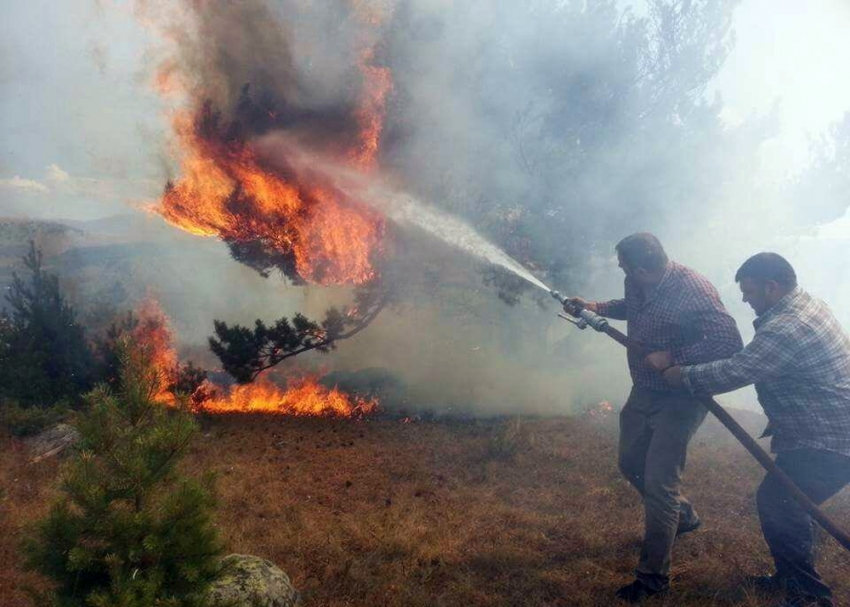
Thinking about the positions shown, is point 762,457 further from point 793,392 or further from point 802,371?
point 802,371

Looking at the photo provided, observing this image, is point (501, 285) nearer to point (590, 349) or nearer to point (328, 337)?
point (328, 337)

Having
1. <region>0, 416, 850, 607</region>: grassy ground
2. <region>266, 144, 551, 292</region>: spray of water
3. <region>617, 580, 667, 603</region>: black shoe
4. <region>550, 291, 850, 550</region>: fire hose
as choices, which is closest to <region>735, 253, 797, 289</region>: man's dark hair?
<region>550, 291, 850, 550</region>: fire hose

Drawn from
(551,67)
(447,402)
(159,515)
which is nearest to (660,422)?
(159,515)

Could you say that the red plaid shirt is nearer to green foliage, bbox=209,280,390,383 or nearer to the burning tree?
green foliage, bbox=209,280,390,383

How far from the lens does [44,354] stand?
898 cm

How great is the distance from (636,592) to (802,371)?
7.05 ft

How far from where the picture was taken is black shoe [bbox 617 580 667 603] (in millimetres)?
3877

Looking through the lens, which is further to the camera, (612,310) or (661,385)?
(612,310)

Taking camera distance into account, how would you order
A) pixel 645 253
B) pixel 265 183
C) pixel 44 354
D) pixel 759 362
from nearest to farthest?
pixel 759 362
pixel 645 253
pixel 44 354
pixel 265 183

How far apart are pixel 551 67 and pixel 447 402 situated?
759 centimetres

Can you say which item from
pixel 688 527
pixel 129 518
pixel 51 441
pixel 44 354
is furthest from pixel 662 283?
pixel 44 354

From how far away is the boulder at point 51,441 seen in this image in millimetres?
6914

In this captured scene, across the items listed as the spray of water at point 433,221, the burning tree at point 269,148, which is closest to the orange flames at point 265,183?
the burning tree at point 269,148

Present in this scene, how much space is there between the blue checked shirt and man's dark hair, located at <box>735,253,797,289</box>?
6.4 inches
